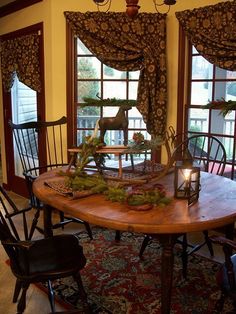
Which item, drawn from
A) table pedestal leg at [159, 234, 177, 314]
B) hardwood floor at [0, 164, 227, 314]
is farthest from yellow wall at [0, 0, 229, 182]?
table pedestal leg at [159, 234, 177, 314]

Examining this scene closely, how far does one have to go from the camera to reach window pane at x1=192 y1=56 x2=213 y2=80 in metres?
3.55

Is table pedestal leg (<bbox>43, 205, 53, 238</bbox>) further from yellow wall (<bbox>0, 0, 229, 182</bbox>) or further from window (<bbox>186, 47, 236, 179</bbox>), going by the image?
window (<bbox>186, 47, 236, 179</bbox>)

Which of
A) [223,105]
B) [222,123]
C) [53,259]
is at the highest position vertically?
[223,105]

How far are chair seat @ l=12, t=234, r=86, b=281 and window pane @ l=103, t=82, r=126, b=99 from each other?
7.13ft

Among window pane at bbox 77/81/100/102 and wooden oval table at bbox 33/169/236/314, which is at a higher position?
window pane at bbox 77/81/100/102

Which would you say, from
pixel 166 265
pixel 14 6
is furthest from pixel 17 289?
pixel 14 6

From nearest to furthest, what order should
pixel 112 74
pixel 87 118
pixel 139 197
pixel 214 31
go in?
pixel 139 197 → pixel 214 31 → pixel 112 74 → pixel 87 118

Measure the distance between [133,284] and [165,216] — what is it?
1028mm

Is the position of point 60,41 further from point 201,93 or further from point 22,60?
point 201,93

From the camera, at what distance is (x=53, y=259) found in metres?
1.97

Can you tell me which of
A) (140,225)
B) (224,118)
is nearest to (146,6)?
(224,118)

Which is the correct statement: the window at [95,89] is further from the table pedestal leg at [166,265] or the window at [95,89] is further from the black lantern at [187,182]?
the table pedestal leg at [166,265]

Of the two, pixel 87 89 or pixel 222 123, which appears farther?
pixel 87 89

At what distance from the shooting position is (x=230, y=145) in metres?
3.52
